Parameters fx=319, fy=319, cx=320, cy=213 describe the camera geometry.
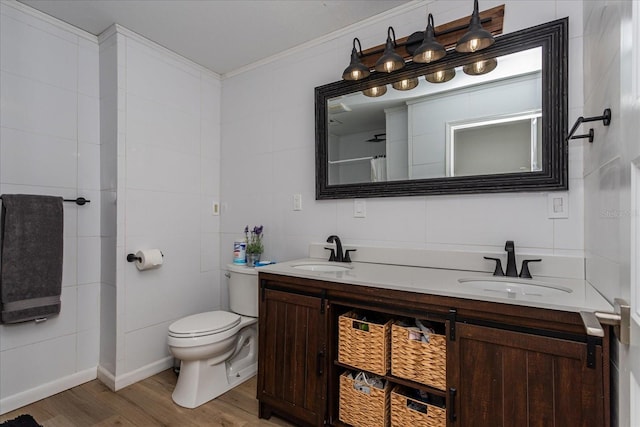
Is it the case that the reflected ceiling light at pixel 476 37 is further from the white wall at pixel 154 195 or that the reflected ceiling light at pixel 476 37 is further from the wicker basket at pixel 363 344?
the white wall at pixel 154 195

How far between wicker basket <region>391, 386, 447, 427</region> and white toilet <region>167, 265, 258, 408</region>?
3.51ft

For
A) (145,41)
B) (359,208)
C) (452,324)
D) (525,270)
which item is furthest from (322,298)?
(145,41)

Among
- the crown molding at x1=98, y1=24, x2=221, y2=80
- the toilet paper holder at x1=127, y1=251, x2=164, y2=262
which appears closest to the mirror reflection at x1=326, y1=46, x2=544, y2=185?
the crown molding at x1=98, y1=24, x2=221, y2=80

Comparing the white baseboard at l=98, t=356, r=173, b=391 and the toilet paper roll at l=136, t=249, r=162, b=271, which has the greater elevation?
the toilet paper roll at l=136, t=249, r=162, b=271

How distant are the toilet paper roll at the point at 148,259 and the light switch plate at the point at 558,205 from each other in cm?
229

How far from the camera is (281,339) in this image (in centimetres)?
166

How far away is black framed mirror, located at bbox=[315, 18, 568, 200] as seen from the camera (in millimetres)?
1448

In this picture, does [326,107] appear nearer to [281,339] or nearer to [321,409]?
[281,339]

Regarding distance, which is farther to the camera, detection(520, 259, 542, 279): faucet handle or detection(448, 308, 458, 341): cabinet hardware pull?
detection(520, 259, 542, 279): faucet handle

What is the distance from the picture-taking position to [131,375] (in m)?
2.10

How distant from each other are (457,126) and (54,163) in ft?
7.97

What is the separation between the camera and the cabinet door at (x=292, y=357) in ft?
5.02

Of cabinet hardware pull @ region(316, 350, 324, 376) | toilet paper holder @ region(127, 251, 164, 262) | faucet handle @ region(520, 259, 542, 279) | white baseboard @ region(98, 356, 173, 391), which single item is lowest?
white baseboard @ region(98, 356, 173, 391)

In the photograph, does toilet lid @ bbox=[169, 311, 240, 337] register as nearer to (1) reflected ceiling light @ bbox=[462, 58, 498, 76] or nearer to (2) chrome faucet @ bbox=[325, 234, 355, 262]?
(2) chrome faucet @ bbox=[325, 234, 355, 262]
